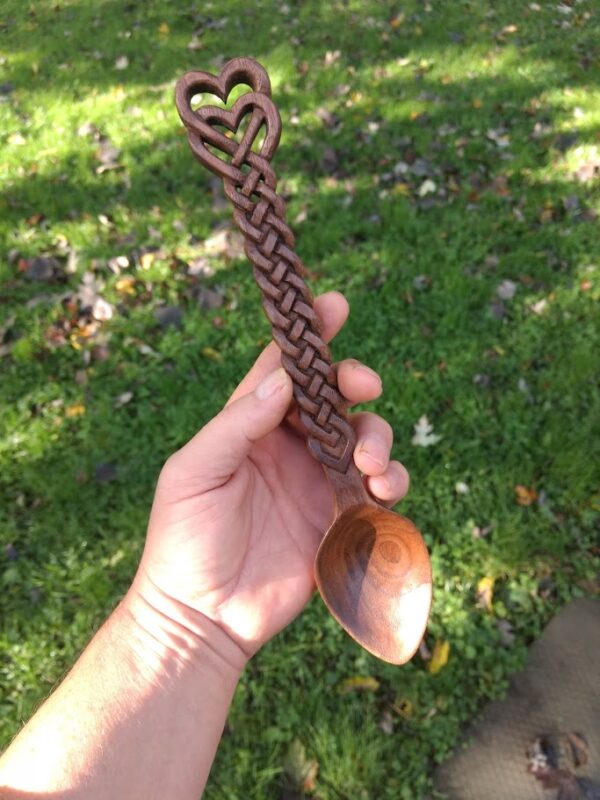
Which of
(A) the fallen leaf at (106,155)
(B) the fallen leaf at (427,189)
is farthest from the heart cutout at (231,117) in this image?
(A) the fallen leaf at (106,155)

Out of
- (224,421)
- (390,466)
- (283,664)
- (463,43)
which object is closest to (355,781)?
(283,664)

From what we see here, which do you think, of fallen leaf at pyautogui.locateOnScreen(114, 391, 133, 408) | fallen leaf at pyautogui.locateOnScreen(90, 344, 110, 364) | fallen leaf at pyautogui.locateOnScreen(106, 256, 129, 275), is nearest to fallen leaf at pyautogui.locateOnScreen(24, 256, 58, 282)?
fallen leaf at pyautogui.locateOnScreen(106, 256, 129, 275)

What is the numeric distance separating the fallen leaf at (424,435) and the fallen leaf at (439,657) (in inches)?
37.2

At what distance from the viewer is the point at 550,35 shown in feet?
18.1

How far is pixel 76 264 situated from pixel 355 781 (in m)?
3.22

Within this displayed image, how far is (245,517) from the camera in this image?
2062 millimetres

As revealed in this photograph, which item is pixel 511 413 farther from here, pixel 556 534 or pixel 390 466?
pixel 390 466

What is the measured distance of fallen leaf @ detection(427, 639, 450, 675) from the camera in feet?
8.45

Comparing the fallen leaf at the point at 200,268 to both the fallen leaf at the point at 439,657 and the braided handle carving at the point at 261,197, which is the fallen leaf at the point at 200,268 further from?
the fallen leaf at the point at 439,657

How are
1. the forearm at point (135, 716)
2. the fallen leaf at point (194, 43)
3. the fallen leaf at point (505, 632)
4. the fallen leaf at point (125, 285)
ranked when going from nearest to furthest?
the forearm at point (135, 716) → the fallen leaf at point (505, 632) → the fallen leaf at point (125, 285) → the fallen leaf at point (194, 43)

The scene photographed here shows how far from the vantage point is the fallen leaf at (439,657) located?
258 centimetres

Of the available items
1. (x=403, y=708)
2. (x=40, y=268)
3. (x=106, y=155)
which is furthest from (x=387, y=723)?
(x=106, y=155)

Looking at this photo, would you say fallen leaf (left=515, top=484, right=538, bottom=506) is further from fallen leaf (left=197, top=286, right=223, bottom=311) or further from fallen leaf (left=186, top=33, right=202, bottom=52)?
fallen leaf (left=186, top=33, right=202, bottom=52)

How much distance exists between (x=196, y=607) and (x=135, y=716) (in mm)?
347
